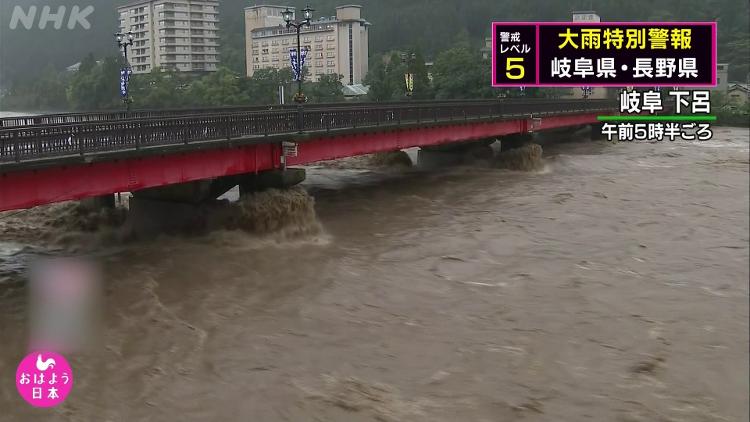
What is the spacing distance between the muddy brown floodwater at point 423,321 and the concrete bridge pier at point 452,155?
590 inches

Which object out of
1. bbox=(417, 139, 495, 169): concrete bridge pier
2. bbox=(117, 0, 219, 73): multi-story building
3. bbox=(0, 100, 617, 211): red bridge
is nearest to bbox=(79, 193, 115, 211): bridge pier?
bbox=(0, 100, 617, 211): red bridge

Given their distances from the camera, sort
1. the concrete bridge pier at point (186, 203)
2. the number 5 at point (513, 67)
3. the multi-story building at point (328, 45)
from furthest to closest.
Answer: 1. the multi-story building at point (328, 45)
2. the concrete bridge pier at point (186, 203)
3. the number 5 at point (513, 67)

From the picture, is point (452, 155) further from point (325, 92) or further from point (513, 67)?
point (325, 92)

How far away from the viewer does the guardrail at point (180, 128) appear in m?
15.6

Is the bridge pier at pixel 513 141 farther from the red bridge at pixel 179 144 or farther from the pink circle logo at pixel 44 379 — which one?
the pink circle logo at pixel 44 379

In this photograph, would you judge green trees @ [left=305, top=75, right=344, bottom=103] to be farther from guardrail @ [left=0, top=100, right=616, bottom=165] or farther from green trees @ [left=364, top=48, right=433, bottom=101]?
guardrail @ [left=0, top=100, right=616, bottom=165]

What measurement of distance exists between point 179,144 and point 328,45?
106 m

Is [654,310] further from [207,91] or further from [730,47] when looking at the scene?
[730,47]

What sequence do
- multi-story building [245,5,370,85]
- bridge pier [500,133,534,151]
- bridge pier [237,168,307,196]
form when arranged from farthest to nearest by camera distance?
1. multi-story building [245,5,370,85]
2. bridge pier [500,133,534,151]
3. bridge pier [237,168,307,196]

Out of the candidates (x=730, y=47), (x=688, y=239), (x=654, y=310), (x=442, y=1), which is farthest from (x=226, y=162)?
(x=442, y=1)

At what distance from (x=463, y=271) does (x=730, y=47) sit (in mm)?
107306

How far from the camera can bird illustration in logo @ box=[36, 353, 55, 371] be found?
41.4 ft

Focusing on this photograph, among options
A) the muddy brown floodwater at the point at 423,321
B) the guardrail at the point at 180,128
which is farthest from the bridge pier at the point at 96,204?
the guardrail at the point at 180,128

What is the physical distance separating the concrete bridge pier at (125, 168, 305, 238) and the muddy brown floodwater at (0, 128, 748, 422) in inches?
42.0
